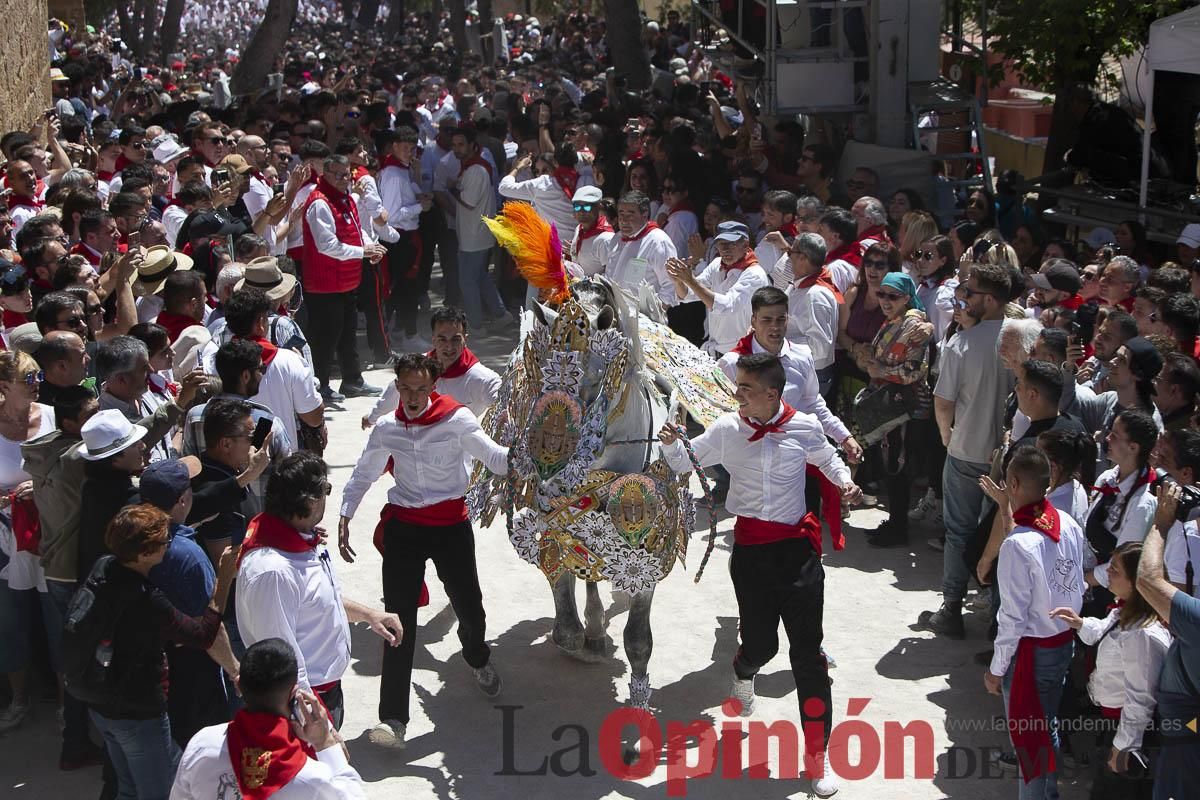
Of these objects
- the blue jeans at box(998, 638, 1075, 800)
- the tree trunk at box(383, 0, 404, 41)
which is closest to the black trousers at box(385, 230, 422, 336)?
the blue jeans at box(998, 638, 1075, 800)

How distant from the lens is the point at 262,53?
2217 cm

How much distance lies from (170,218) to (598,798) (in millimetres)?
6515

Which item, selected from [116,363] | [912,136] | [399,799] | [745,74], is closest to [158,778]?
[399,799]

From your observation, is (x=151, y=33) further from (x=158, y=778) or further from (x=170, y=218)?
(x=158, y=778)

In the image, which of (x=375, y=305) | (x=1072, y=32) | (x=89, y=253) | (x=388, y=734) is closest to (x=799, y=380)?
(x=388, y=734)

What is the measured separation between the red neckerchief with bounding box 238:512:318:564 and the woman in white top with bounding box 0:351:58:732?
4.88 ft

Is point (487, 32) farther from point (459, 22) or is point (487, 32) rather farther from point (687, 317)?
point (687, 317)

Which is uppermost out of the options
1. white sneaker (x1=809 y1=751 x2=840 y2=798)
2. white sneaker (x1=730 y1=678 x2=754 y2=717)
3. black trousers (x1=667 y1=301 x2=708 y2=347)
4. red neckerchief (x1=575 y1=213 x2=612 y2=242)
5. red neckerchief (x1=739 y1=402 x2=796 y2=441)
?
red neckerchief (x1=575 y1=213 x2=612 y2=242)

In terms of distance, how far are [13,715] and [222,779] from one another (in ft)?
10.0

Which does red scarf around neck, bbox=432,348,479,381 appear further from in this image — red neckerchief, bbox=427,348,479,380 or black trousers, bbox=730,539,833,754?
black trousers, bbox=730,539,833,754

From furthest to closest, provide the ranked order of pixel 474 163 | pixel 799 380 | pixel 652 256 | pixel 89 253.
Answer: pixel 474 163 < pixel 652 256 < pixel 89 253 < pixel 799 380

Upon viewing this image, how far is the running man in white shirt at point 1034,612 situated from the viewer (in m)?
5.20

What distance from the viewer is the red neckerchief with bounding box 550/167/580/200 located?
40.6 ft

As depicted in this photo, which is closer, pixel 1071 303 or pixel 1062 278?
pixel 1062 278
